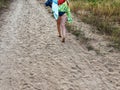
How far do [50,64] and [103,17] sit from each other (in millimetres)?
6488

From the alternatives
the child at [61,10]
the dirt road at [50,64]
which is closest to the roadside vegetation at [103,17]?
the dirt road at [50,64]

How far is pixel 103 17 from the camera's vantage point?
13836 mm

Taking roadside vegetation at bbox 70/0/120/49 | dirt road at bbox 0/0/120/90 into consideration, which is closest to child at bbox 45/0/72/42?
dirt road at bbox 0/0/120/90

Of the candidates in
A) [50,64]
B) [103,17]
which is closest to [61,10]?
[50,64]

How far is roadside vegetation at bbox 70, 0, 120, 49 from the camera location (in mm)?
10969

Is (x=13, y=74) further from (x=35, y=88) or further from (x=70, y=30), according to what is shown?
(x=70, y=30)

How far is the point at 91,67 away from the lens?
7.64 meters

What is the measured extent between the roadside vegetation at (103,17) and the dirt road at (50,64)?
53.0 inches

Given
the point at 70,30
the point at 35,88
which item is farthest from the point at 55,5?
the point at 35,88

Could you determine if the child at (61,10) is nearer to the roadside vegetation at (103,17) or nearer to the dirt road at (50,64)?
the dirt road at (50,64)

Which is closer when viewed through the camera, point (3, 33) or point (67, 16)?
point (67, 16)

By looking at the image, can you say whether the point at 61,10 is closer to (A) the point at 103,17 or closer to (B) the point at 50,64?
(B) the point at 50,64

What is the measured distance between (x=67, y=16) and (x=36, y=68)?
2674 mm

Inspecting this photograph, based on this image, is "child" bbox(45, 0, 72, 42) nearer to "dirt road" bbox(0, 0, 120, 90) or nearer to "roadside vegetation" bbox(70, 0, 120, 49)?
"dirt road" bbox(0, 0, 120, 90)
